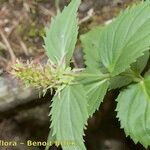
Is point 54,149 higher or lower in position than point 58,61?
higher

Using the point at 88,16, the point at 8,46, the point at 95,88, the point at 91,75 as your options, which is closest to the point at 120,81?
the point at 95,88

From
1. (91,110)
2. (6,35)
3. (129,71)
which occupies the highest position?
(6,35)

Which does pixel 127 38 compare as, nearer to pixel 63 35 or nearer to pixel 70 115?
pixel 63 35

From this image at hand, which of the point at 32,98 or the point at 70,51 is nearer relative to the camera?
the point at 70,51

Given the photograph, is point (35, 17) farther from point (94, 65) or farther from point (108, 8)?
point (94, 65)

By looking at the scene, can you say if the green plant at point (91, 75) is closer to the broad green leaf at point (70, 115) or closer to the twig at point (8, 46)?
the broad green leaf at point (70, 115)

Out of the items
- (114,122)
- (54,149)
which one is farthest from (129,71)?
(54,149)

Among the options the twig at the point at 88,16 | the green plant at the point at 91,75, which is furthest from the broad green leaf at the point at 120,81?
the twig at the point at 88,16

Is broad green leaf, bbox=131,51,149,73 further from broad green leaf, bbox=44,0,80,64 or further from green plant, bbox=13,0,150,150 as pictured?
broad green leaf, bbox=44,0,80,64

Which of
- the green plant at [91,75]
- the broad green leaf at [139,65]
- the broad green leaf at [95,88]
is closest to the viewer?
the green plant at [91,75]
